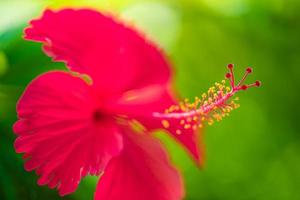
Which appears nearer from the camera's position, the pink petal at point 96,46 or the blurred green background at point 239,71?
the pink petal at point 96,46

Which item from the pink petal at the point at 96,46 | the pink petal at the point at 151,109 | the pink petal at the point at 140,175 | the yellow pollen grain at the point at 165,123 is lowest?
the pink petal at the point at 140,175

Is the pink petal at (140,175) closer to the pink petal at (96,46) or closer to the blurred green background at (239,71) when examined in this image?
the pink petal at (96,46)

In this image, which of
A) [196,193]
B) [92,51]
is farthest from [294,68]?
[92,51]

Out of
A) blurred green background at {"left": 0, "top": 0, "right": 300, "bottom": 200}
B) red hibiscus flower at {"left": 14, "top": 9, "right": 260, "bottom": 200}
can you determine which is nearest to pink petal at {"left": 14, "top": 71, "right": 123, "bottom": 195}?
red hibiscus flower at {"left": 14, "top": 9, "right": 260, "bottom": 200}

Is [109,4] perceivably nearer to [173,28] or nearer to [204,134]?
[173,28]

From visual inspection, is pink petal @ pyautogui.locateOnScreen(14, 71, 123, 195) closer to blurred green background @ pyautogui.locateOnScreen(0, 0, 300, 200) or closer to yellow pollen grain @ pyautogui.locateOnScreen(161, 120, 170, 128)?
yellow pollen grain @ pyautogui.locateOnScreen(161, 120, 170, 128)

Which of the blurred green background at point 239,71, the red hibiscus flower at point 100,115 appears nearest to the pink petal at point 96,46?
the red hibiscus flower at point 100,115

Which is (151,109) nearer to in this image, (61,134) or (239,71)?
(61,134)

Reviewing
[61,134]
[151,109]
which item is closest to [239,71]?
[151,109]
